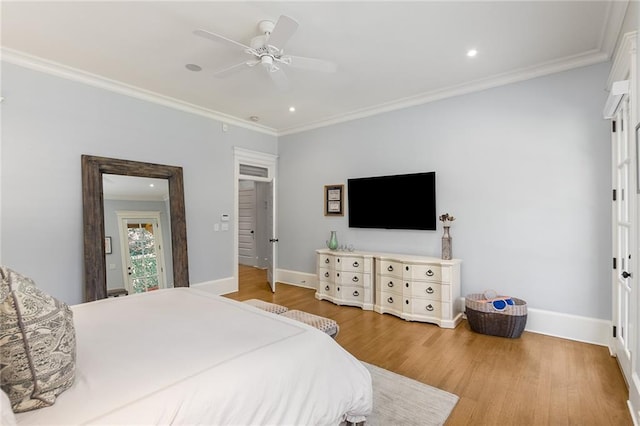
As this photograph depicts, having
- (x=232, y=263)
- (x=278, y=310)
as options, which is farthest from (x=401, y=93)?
(x=232, y=263)

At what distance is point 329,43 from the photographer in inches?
116

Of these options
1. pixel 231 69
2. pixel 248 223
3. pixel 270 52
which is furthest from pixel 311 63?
pixel 248 223

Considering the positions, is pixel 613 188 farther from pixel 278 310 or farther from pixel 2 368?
pixel 2 368

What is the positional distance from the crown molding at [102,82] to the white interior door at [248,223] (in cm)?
299

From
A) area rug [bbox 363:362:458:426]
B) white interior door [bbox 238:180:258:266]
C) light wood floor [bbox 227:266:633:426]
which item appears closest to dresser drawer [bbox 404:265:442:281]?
light wood floor [bbox 227:266:633:426]

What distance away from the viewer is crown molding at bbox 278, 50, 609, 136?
3.16 meters

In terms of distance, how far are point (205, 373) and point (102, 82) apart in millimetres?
4017

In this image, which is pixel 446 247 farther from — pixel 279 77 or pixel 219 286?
pixel 219 286

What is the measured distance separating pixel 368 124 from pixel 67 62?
378cm

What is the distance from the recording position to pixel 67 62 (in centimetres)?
336

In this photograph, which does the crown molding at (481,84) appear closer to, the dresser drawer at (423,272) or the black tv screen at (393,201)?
the black tv screen at (393,201)

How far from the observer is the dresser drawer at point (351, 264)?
4.42 metres

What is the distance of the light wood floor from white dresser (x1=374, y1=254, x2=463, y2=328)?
136 millimetres

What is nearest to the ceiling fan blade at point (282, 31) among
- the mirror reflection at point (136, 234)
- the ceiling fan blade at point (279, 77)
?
the ceiling fan blade at point (279, 77)
